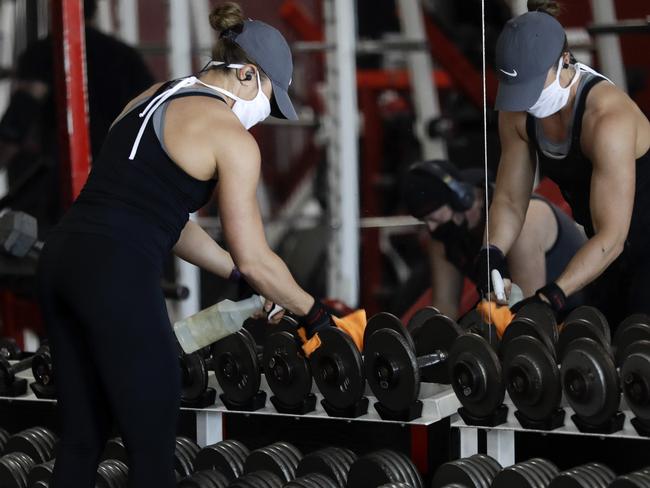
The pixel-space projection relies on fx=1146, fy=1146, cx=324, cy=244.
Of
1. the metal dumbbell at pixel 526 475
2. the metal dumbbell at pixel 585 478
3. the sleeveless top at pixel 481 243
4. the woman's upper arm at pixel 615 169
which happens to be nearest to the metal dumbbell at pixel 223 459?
the metal dumbbell at pixel 526 475

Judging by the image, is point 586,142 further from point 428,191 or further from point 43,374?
point 43,374

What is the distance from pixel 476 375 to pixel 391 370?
18cm

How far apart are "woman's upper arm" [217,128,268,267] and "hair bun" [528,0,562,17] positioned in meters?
0.79

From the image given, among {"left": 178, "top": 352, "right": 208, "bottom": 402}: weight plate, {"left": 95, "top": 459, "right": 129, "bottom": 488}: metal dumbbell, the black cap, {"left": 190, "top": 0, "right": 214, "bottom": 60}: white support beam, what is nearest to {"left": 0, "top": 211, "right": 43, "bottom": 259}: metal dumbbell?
{"left": 178, "top": 352, "right": 208, "bottom": 402}: weight plate

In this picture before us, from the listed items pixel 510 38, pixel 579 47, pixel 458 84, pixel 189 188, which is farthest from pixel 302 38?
pixel 189 188

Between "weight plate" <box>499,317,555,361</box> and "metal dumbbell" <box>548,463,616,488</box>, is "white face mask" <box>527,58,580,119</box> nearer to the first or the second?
"weight plate" <box>499,317,555,361</box>

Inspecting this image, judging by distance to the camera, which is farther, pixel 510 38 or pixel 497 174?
pixel 497 174

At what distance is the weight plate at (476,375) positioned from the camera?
7.45 feet

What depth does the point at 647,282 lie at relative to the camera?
2.48m

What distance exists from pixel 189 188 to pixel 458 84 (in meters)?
2.78

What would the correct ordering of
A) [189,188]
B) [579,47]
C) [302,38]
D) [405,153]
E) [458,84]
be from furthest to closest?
[302,38]
[405,153]
[458,84]
[579,47]
[189,188]

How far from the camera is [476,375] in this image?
7.48 feet

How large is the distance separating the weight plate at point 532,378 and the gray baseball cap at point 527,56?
0.51 metres

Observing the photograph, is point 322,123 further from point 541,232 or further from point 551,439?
point 551,439
